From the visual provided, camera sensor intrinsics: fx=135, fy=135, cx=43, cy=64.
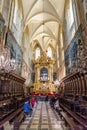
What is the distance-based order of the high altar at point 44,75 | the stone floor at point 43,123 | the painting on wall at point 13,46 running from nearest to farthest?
the stone floor at point 43,123
the painting on wall at point 13,46
the high altar at point 44,75

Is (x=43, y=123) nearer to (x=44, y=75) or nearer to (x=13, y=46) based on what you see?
(x=13, y=46)

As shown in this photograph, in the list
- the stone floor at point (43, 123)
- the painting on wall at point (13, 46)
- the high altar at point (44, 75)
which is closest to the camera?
the stone floor at point (43, 123)

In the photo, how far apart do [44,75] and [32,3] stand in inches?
672

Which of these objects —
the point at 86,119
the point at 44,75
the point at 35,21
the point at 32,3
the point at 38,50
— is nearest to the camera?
the point at 86,119

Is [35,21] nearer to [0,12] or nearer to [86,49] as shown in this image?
[0,12]

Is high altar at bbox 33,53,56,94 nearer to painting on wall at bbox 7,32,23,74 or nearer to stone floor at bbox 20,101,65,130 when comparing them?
painting on wall at bbox 7,32,23,74

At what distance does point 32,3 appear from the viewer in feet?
60.2

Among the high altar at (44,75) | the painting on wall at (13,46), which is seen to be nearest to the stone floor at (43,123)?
the painting on wall at (13,46)

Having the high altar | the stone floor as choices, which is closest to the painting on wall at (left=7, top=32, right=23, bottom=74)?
the stone floor

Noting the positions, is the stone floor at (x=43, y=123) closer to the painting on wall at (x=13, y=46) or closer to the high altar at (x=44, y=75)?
the painting on wall at (x=13, y=46)

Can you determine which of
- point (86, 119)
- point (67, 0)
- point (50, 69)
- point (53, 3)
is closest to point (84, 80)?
point (86, 119)

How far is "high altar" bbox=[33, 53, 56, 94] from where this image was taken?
29.2 meters

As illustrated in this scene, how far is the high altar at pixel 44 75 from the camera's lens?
29.2 meters

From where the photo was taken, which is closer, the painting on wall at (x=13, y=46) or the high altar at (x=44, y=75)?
the painting on wall at (x=13, y=46)
